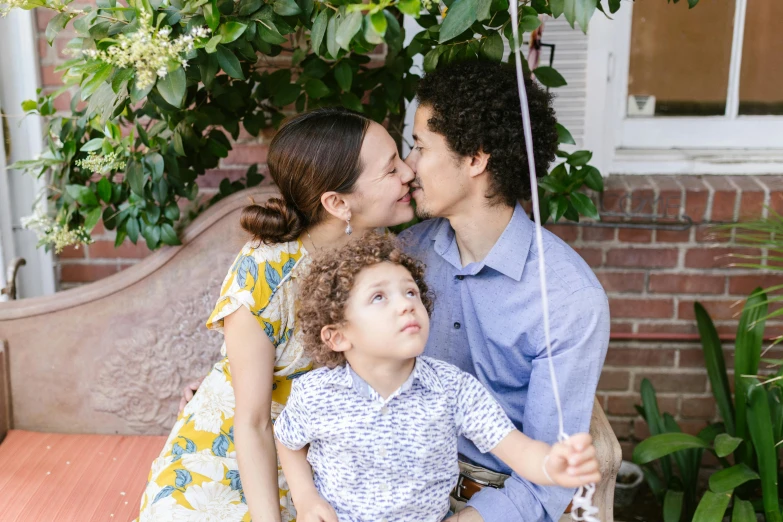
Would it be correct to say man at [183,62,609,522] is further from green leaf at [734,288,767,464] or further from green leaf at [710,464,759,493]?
green leaf at [734,288,767,464]

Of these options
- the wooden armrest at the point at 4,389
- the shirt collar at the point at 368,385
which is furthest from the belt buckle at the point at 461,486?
the wooden armrest at the point at 4,389

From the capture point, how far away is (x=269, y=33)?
59.4 inches

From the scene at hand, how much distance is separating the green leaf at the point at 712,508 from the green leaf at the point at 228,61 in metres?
1.63

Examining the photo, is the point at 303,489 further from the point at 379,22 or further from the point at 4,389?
the point at 4,389

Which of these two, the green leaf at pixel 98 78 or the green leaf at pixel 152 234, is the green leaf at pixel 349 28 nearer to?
the green leaf at pixel 98 78

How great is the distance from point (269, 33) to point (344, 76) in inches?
19.7

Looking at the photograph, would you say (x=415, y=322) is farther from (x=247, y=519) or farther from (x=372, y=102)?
(x=372, y=102)

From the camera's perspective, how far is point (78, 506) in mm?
1877

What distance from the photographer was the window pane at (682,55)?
2439 millimetres

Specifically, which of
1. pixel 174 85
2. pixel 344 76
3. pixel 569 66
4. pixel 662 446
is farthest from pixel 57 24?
pixel 662 446

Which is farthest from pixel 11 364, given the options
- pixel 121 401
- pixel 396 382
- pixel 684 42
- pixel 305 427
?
pixel 684 42

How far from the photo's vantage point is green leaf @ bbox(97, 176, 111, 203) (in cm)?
215

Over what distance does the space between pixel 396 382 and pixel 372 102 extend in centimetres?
102

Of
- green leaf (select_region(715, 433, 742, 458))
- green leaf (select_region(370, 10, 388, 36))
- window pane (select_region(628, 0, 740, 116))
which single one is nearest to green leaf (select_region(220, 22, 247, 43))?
green leaf (select_region(370, 10, 388, 36))
